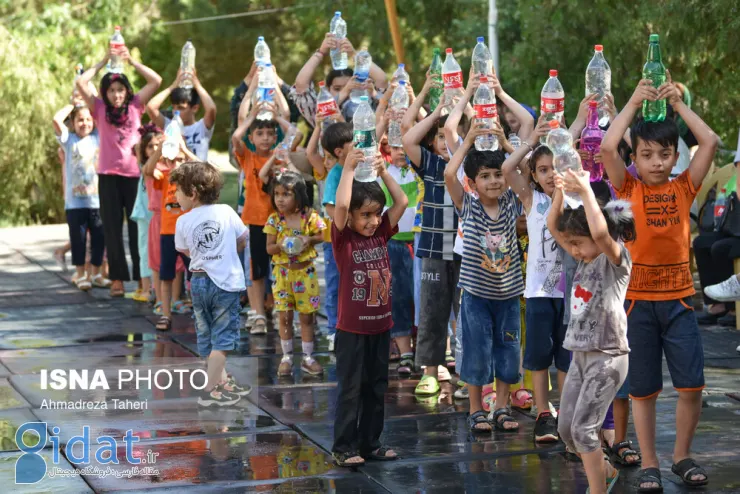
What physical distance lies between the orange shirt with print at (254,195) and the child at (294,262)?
136cm

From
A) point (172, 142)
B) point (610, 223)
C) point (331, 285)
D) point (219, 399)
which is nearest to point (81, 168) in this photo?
point (172, 142)

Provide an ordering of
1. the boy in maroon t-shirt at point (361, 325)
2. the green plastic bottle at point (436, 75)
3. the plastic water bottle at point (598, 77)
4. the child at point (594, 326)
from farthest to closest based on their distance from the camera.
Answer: the green plastic bottle at point (436, 75) → the plastic water bottle at point (598, 77) → the boy in maroon t-shirt at point (361, 325) → the child at point (594, 326)

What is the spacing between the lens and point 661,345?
6199 millimetres

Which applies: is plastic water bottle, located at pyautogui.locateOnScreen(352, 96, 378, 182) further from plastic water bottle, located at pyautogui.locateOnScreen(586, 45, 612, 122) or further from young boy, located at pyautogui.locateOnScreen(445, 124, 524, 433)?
plastic water bottle, located at pyautogui.locateOnScreen(586, 45, 612, 122)

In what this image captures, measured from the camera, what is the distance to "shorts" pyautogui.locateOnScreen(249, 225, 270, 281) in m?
10.4

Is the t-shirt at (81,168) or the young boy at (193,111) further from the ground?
the young boy at (193,111)

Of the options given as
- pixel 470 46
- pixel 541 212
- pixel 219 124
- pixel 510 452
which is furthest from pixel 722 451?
pixel 219 124


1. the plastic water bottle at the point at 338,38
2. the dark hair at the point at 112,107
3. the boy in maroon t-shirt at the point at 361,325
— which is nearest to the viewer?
the boy in maroon t-shirt at the point at 361,325

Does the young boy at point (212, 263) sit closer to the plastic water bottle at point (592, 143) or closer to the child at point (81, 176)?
the plastic water bottle at point (592, 143)

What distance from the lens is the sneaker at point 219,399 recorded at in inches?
316

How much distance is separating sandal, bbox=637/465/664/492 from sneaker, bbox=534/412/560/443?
3.06 ft

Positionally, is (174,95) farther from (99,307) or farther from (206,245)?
(206,245)

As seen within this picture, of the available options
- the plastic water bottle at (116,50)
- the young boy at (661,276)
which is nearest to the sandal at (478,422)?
the young boy at (661,276)

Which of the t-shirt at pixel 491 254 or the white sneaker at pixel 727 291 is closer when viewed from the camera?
the t-shirt at pixel 491 254
